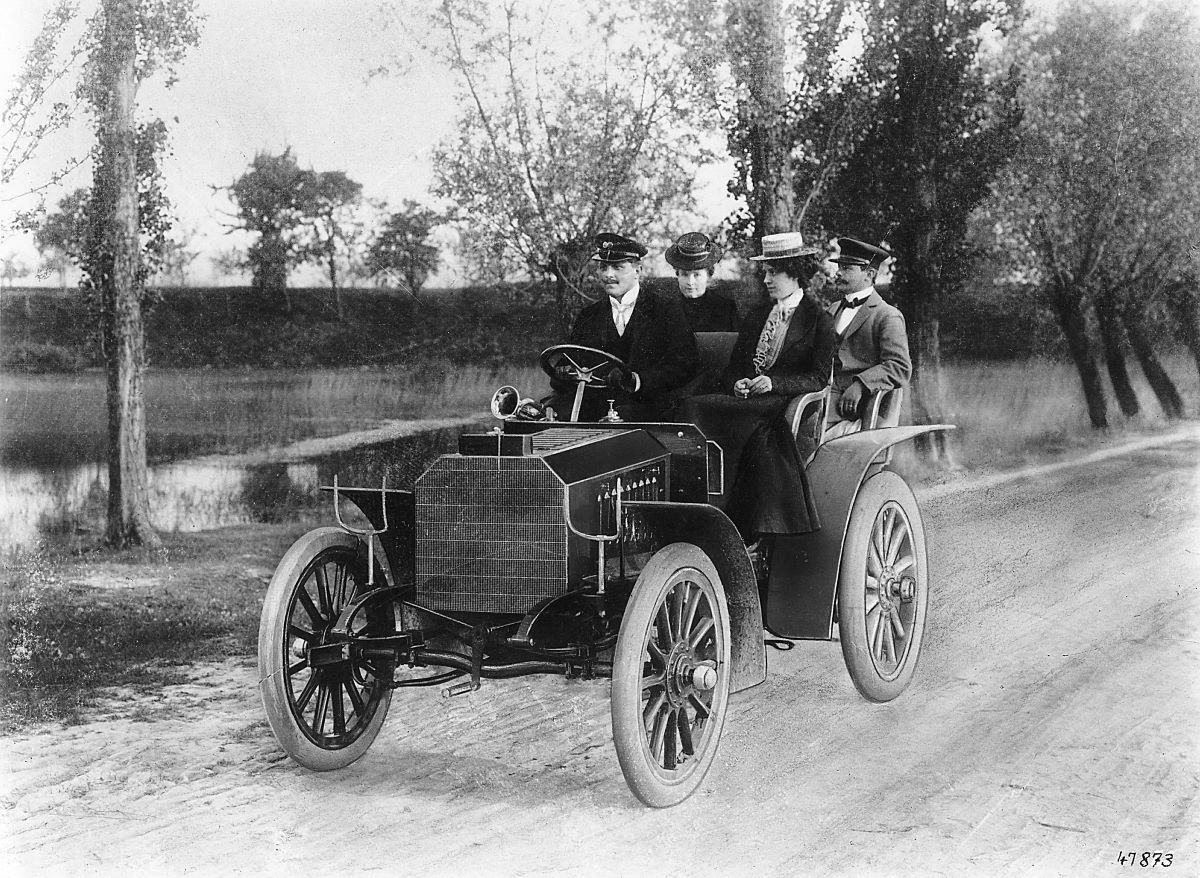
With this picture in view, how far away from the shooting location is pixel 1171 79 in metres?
7.75

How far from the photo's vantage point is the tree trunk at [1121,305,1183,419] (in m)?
8.12

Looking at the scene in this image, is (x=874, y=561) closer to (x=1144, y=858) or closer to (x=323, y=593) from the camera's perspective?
(x=1144, y=858)

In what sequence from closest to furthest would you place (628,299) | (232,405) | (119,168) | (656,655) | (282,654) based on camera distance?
1. (656,655)
2. (282,654)
3. (628,299)
4. (119,168)
5. (232,405)

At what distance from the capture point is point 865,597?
5430 millimetres

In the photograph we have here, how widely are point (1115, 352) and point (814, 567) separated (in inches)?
179

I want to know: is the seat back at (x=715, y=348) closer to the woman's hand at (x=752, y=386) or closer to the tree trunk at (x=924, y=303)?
the woman's hand at (x=752, y=386)

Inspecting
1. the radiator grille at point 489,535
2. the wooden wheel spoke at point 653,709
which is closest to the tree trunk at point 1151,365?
the wooden wheel spoke at point 653,709

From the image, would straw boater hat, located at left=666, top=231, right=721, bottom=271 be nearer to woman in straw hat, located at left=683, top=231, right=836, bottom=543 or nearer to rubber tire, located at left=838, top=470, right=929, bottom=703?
woman in straw hat, located at left=683, top=231, right=836, bottom=543

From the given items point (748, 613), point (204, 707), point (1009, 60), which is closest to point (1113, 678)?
point (748, 613)

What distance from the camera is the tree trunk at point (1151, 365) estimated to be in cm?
812

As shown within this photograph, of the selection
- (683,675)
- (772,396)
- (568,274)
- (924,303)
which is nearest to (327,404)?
(568,274)

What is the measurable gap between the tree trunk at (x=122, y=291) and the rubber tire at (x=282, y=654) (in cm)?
280

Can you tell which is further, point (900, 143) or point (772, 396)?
point (900, 143)

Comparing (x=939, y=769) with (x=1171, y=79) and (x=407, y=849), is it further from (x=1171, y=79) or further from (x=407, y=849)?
(x=1171, y=79)
